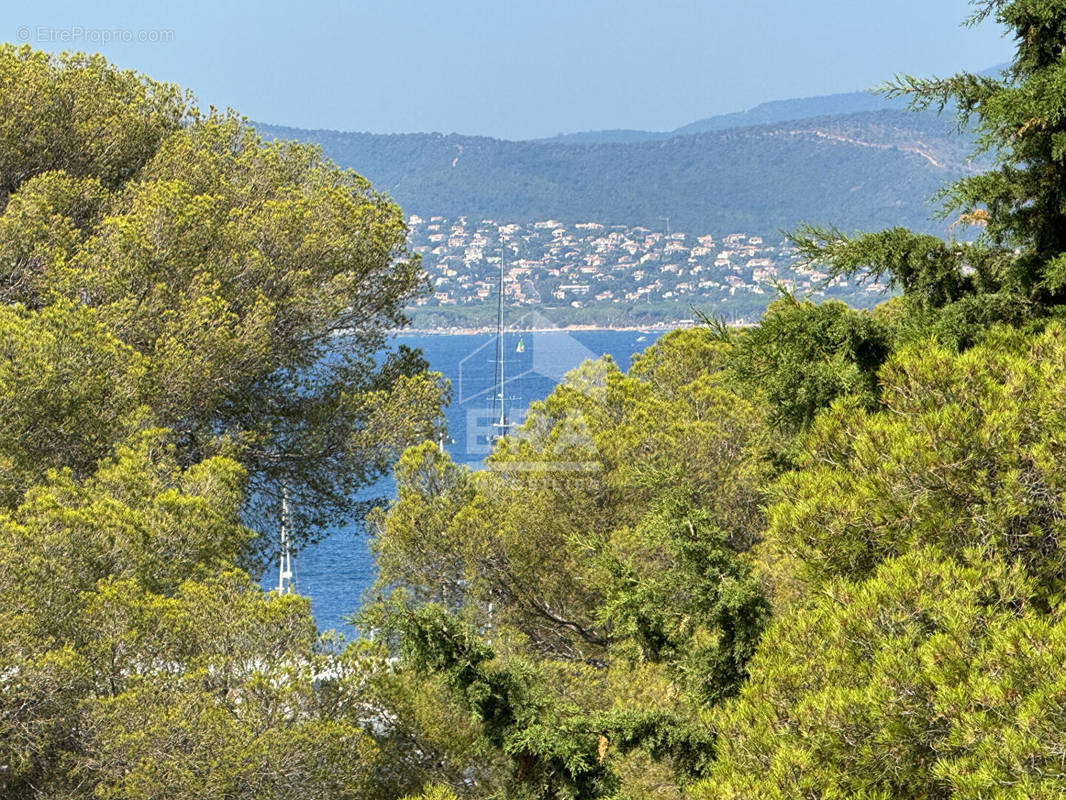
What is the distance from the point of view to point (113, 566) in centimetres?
739

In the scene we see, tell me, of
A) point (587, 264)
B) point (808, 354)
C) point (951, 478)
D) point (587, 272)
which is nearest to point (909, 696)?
point (951, 478)

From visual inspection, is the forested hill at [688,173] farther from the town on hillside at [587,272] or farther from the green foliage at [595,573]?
the green foliage at [595,573]

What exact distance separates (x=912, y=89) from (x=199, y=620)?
4.95m

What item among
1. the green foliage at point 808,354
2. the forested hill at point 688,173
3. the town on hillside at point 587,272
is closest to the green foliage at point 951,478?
the green foliage at point 808,354

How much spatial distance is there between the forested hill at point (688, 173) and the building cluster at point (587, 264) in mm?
10425

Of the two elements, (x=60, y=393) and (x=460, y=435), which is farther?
(x=460, y=435)

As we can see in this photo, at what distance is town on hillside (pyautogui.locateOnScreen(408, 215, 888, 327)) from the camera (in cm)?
6269

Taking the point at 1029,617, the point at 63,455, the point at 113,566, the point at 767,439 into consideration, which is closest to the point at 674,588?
the point at 767,439

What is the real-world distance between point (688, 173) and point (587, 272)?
64.9 meters

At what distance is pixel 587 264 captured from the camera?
7344 cm

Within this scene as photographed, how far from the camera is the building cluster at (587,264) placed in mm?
63094

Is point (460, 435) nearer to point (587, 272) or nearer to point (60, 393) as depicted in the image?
point (587, 272)

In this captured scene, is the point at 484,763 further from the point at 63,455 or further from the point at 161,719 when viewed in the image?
the point at 63,455

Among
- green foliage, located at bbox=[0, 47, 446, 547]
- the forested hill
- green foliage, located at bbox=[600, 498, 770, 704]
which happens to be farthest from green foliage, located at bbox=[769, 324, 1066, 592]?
the forested hill
